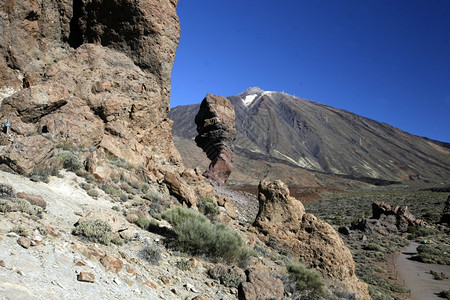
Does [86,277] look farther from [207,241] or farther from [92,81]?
[92,81]

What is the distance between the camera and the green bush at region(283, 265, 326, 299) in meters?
5.95

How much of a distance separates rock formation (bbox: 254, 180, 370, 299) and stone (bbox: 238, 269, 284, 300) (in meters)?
2.83

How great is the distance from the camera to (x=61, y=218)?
5.33 meters

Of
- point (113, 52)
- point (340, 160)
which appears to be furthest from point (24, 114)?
point (340, 160)

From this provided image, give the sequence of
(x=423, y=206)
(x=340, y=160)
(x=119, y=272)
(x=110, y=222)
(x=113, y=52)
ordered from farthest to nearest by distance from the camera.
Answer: (x=340, y=160)
(x=423, y=206)
(x=113, y=52)
(x=110, y=222)
(x=119, y=272)

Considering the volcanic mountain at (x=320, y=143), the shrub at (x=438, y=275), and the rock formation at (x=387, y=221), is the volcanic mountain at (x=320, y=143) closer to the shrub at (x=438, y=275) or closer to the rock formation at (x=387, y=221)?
the rock formation at (x=387, y=221)

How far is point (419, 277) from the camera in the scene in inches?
489

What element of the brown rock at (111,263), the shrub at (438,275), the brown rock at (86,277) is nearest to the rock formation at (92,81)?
the brown rock at (111,263)

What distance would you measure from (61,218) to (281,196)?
611cm

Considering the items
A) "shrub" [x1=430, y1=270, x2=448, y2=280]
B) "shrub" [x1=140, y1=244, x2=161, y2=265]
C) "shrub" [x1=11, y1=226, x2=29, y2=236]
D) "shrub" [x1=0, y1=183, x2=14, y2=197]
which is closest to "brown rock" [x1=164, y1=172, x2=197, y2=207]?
"shrub" [x1=140, y1=244, x2=161, y2=265]

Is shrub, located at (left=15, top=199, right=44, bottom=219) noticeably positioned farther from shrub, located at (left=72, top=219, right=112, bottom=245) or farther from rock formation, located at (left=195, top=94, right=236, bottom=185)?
rock formation, located at (left=195, top=94, right=236, bottom=185)

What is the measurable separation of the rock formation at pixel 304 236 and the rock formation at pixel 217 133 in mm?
13241

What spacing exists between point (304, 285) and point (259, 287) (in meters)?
A: 1.49

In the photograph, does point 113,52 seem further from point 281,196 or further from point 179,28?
point 281,196
